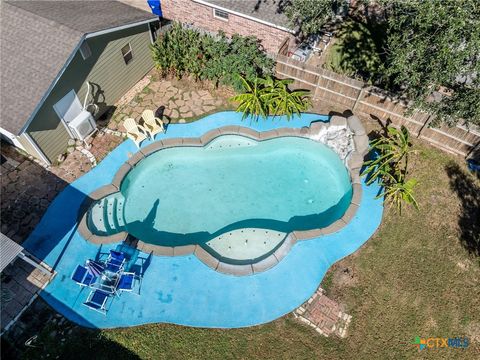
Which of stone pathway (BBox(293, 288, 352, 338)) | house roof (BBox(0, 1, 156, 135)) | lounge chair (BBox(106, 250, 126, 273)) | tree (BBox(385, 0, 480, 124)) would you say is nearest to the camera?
tree (BBox(385, 0, 480, 124))

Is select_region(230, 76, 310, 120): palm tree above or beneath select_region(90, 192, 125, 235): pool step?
above

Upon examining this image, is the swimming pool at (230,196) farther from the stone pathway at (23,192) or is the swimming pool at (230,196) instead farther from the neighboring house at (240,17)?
the neighboring house at (240,17)

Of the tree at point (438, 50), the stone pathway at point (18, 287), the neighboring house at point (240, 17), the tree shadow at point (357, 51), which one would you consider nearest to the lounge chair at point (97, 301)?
the stone pathway at point (18, 287)

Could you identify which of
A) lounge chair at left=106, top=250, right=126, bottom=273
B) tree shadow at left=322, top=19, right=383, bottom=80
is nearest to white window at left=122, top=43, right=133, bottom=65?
lounge chair at left=106, top=250, right=126, bottom=273

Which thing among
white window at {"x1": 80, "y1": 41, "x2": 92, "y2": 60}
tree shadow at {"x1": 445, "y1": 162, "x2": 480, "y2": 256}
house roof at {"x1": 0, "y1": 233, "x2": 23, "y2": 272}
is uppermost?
white window at {"x1": 80, "y1": 41, "x2": 92, "y2": 60}

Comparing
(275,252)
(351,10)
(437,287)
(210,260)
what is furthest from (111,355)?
(351,10)

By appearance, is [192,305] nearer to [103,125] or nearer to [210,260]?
[210,260]

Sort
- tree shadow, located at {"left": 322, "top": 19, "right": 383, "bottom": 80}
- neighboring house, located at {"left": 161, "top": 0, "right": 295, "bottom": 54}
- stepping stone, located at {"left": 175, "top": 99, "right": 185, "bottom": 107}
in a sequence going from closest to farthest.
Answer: neighboring house, located at {"left": 161, "top": 0, "right": 295, "bottom": 54} < stepping stone, located at {"left": 175, "top": 99, "right": 185, "bottom": 107} < tree shadow, located at {"left": 322, "top": 19, "right": 383, "bottom": 80}

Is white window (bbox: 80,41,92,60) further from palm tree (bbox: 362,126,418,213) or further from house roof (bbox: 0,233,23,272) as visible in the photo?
palm tree (bbox: 362,126,418,213)

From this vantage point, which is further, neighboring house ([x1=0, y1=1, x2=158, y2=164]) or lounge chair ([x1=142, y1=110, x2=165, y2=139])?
lounge chair ([x1=142, y1=110, x2=165, y2=139])
